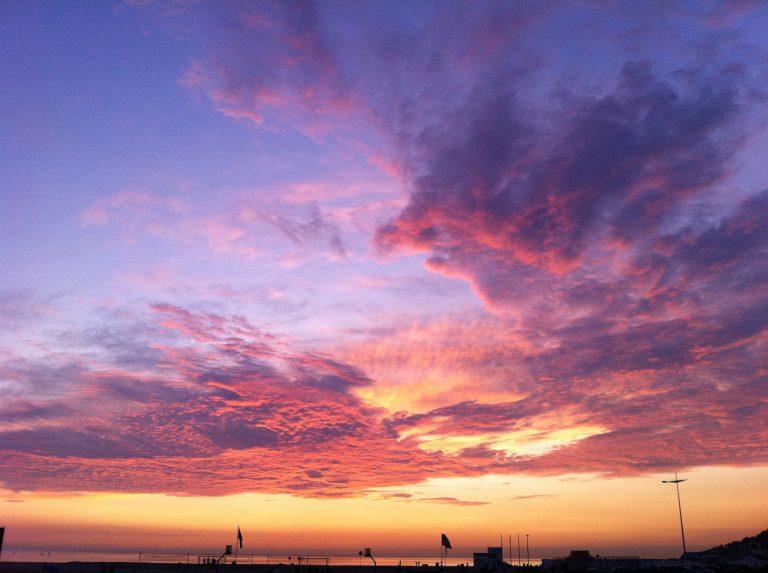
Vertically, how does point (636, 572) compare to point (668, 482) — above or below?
below

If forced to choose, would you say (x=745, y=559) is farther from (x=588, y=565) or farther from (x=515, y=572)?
(x=515, y=572)

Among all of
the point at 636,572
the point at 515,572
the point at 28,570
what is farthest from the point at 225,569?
the point at 636,572

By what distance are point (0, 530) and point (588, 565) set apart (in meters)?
113

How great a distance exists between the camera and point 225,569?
81938 millimetres

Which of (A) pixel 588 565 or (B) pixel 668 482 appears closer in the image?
(A) pixel 588 565

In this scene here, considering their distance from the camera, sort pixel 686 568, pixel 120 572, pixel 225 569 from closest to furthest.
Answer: pixel 120 572 < pixel 225 569 < pixel 686 568

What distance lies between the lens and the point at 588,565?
113375 millimetres

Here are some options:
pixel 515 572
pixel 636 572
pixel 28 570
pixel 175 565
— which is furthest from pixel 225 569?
pixel 636 572

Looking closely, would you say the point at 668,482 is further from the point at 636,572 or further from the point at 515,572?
the point at 515,572

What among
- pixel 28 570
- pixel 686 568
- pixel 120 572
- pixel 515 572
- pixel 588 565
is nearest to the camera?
pixel 28 570

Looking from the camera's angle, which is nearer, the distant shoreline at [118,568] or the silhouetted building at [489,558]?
the distant shoreline at [118,568]

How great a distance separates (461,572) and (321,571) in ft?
72.2

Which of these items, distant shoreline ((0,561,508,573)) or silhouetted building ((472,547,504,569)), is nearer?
distant shoreline ((0,561,508,573))

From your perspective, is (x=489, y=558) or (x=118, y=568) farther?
(x=489, y=558)
